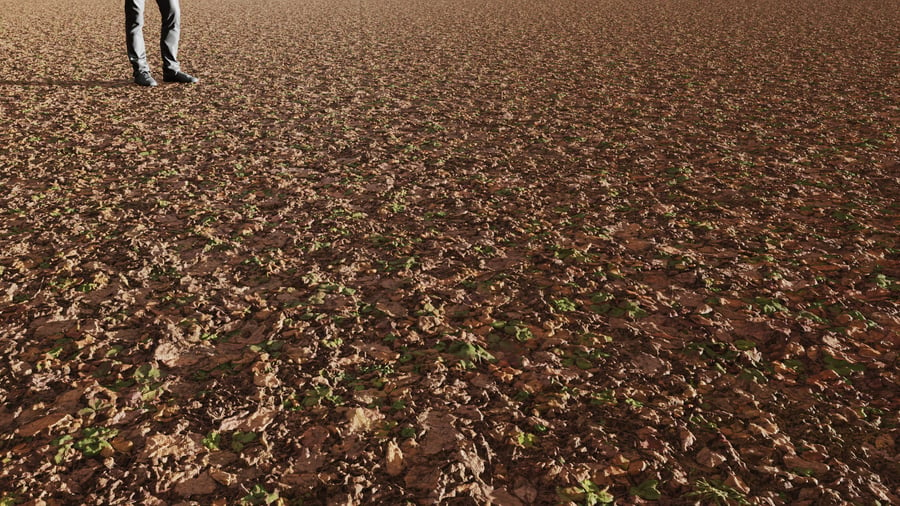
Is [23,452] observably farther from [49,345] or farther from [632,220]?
[632,220]

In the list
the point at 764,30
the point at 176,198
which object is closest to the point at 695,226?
the point at 176,198

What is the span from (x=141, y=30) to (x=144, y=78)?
59 centimetres

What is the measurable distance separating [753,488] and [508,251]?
73.8 inches

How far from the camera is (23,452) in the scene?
2.11 meters

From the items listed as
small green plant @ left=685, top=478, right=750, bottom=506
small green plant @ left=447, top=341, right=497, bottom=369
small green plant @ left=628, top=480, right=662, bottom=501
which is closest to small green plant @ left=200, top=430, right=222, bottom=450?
small green plant @ left=447, top=341, right=497, bottom=369

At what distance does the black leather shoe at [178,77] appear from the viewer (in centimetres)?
727

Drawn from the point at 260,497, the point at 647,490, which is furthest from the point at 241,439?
the point at 647,490

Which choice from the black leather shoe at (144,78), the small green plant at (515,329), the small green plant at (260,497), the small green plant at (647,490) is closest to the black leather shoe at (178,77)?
the black leather shoe at (144,78)

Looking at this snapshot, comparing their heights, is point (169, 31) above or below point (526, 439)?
below

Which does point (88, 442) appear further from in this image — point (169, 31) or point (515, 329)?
point (169, 31)

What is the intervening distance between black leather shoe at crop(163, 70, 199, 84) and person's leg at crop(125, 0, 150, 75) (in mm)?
249

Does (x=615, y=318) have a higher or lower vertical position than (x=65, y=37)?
higher

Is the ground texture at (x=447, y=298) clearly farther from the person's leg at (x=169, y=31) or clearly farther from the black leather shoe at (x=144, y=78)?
the person's leg at (x=169, y=31)

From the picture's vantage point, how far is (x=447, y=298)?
311cm
